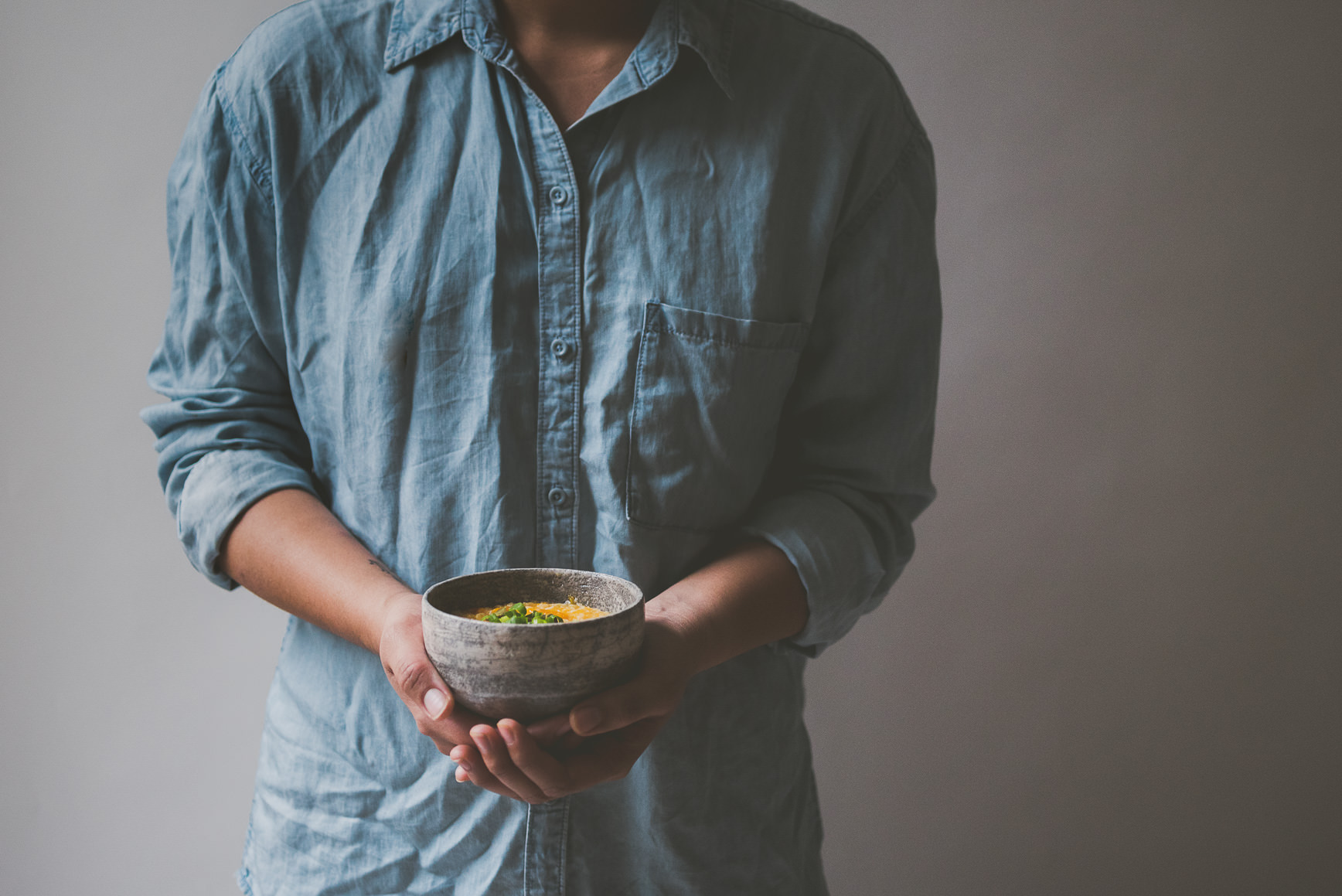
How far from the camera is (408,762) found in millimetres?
843

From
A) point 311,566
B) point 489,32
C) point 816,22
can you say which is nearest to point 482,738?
point 311,566

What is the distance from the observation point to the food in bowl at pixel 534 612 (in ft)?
2.23

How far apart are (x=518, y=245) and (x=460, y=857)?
54cm

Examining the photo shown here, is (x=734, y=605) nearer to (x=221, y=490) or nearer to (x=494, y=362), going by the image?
(x=494, y=362)

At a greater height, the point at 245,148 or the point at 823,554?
the point at 245,148

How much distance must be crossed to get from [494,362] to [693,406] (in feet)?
0.59

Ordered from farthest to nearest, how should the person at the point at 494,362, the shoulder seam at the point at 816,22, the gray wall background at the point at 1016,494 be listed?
1. the gray wall background at the point at 1016,494
2. the shoulder seam at the point at 816,22
3. the person at the point at 494,362

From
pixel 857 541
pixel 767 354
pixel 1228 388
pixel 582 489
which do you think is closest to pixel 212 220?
pixel 582 489

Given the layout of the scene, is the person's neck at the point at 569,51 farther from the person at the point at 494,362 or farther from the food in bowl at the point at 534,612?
the food in bowl at the point at 534,612

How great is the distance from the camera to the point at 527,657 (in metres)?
0.62

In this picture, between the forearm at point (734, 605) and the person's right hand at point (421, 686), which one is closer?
the person's right hand at point (421, 686)

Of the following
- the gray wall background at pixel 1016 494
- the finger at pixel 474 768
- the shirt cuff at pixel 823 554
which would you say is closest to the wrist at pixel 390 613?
the finger at pixel 474 768

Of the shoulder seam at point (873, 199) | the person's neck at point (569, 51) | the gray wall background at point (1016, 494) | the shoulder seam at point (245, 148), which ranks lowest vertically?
the gray wall background at point (1016, 494)

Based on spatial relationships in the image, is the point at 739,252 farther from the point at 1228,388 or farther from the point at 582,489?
the point at 1228,388
